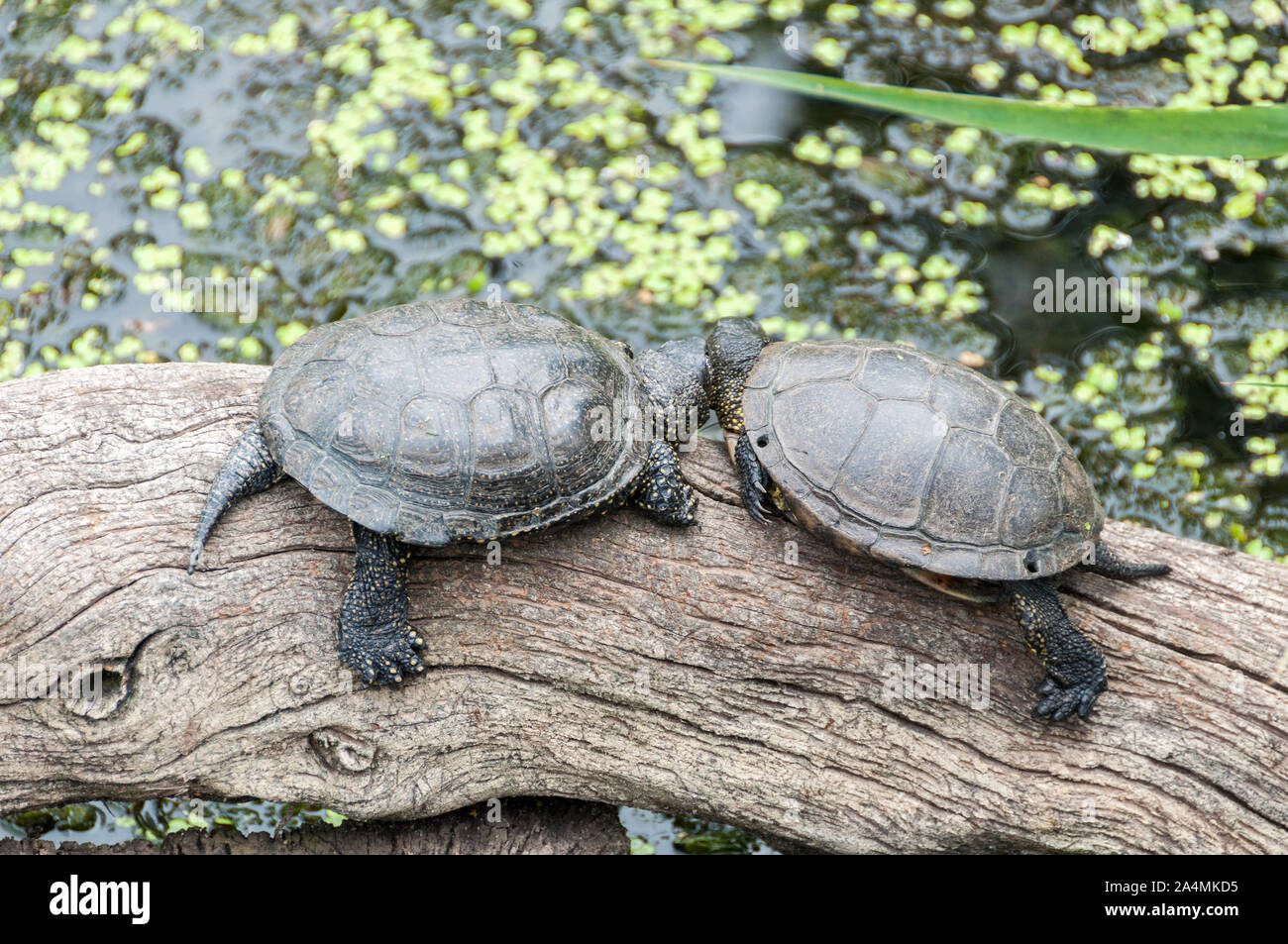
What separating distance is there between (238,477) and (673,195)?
3439 mm

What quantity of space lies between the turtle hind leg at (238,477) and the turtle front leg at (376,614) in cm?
40

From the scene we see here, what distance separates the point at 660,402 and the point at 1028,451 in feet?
4.62

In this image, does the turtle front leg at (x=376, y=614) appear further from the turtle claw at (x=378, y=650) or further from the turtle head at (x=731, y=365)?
the turtle head at (x=731, y=365)

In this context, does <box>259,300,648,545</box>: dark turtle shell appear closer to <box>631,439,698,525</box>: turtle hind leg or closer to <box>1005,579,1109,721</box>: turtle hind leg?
<box>631,439,698,525</box>: turtle hind leg

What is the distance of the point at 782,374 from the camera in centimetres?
365

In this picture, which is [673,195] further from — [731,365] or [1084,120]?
[1084,120]

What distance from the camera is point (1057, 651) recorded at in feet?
11.0

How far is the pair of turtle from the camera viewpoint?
125 inches

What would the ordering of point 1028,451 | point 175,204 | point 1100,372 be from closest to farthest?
1. point 1028,451
2. point 1100,372
3. point 175,204

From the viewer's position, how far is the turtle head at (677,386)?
3783 millimetres

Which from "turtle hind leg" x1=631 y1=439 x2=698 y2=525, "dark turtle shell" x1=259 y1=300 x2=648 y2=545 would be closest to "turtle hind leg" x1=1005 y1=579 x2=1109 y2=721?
"turtle hind leg" x1=631 y1=439 x2=698 y2=525

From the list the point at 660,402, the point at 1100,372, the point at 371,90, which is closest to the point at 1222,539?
the point at 1100,372
